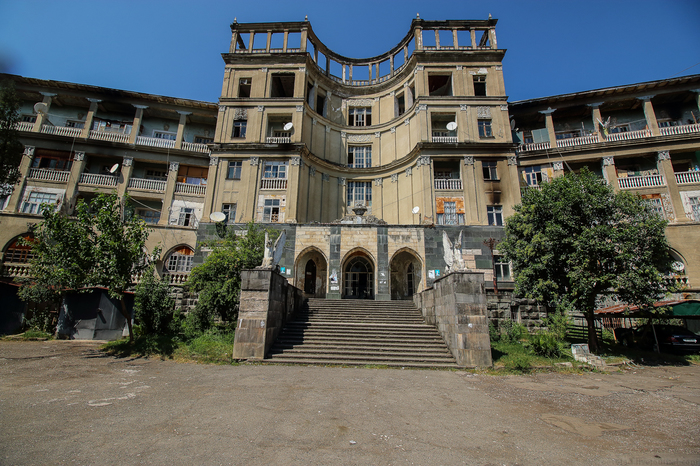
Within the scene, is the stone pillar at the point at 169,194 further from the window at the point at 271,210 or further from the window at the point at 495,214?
the window at the point at 495,214

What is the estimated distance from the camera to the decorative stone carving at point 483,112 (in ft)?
85.3

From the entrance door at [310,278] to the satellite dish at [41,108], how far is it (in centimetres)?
2474

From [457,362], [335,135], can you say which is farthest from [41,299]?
[335,135]

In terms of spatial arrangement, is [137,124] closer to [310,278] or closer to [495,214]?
[310,278]

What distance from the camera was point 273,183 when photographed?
2506 centimetres

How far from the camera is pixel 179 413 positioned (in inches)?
232

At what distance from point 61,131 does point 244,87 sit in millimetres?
15019

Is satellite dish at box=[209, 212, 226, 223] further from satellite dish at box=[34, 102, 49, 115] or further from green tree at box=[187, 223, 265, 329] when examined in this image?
satellite dish at box=[34, 102, 49, 115]

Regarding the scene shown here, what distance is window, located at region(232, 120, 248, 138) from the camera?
26.3 m

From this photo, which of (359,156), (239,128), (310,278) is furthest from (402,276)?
(239,128)

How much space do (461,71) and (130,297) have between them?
2922 centimetres

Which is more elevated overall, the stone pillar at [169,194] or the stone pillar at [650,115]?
the stone pillar at [650,115]

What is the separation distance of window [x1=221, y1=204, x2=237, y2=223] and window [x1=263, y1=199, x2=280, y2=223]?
2304mm

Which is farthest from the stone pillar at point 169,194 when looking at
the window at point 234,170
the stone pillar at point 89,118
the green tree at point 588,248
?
the green tree at point 588,248
